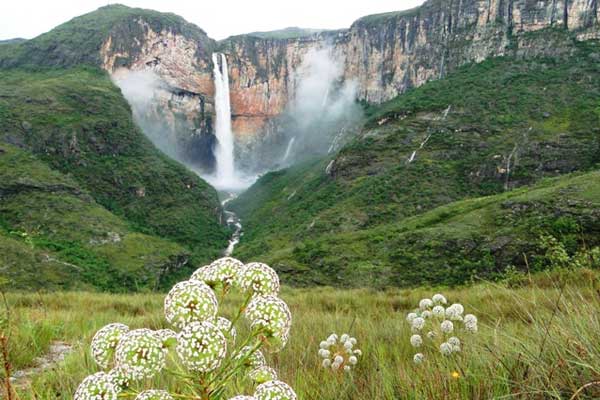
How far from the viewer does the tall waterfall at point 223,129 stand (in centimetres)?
13738

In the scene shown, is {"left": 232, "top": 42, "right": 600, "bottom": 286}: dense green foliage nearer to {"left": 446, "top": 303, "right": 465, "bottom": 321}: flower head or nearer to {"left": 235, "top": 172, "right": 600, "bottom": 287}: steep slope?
{"left": 235, "top": 172, "right": 600, "bottom": 287}: steep slope

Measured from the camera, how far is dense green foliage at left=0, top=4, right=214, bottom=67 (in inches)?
4350

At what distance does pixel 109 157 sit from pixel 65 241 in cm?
3605

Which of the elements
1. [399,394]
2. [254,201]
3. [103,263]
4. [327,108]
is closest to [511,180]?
[103,263]

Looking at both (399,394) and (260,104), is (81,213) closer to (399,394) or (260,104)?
(399,394)

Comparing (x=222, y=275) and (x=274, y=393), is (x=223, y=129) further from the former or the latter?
(x=274, y=393)

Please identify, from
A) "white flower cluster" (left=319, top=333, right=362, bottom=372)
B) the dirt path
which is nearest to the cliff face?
"white flower cluster" (left=319, top=333, right=362, bottom=372)

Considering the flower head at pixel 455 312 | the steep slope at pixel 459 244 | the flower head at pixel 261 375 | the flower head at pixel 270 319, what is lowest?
the steep slope at pixel 459 244

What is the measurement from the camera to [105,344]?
1359 millimetres

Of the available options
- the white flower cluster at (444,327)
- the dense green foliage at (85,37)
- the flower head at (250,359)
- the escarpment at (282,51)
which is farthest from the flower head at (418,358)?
the dense green foliage at (85,37)

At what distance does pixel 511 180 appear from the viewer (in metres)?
55.2

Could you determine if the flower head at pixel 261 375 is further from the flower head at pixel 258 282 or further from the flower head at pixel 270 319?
the flower head at pixel 258 282

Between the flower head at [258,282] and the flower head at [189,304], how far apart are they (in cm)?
14

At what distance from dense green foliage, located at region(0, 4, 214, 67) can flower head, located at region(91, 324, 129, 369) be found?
129241mm
